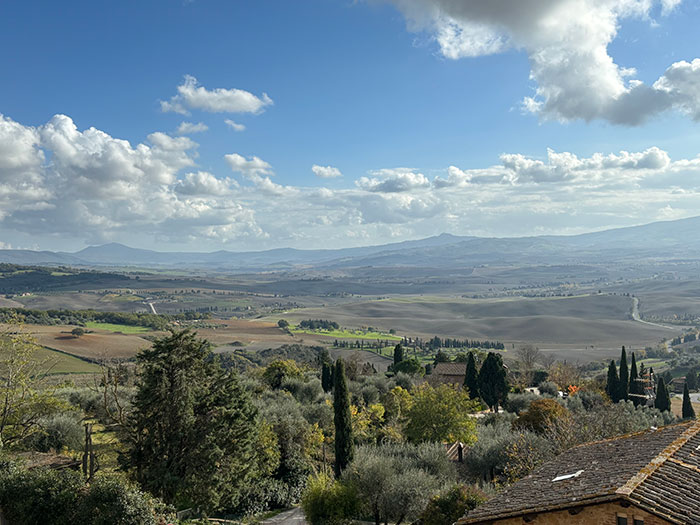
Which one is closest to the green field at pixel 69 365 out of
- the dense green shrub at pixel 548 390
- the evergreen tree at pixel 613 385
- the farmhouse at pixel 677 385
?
the dense green shrub at pixel 548 390

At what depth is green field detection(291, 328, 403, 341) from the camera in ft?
473

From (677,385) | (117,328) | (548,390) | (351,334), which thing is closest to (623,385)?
(548,390)

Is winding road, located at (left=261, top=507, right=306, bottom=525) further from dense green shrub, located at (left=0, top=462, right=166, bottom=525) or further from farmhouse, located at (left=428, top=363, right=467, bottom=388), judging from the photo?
farmhouse, located at (left=428, top=363, right=467, bottom=388)

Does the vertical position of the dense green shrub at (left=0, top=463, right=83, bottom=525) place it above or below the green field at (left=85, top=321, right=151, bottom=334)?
above

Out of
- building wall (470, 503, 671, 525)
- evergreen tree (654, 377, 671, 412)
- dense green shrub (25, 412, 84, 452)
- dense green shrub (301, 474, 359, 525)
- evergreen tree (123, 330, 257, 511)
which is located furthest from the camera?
evergreen tree (654, 377, 671, 412)

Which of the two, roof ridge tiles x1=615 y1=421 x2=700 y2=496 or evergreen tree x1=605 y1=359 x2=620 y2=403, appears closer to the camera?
roof ridge tiles x1=615 y1=421 x2=700 y2=496

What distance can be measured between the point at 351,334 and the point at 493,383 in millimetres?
101607

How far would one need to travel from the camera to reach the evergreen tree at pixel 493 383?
50.4m

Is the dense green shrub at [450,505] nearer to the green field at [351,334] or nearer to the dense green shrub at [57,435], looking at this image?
the dense green shrub at [57,435]

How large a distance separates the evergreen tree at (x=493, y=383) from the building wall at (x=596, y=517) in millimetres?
41966

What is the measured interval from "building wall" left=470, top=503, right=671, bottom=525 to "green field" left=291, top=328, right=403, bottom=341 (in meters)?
132

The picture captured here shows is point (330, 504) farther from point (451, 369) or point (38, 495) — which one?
point (451, 369)

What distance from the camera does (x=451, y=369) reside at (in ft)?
207

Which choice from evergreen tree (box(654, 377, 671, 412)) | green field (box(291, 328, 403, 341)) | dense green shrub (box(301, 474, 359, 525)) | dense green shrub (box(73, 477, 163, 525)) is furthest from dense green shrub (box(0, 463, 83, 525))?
green field (box(291, 328, 403, 341))
